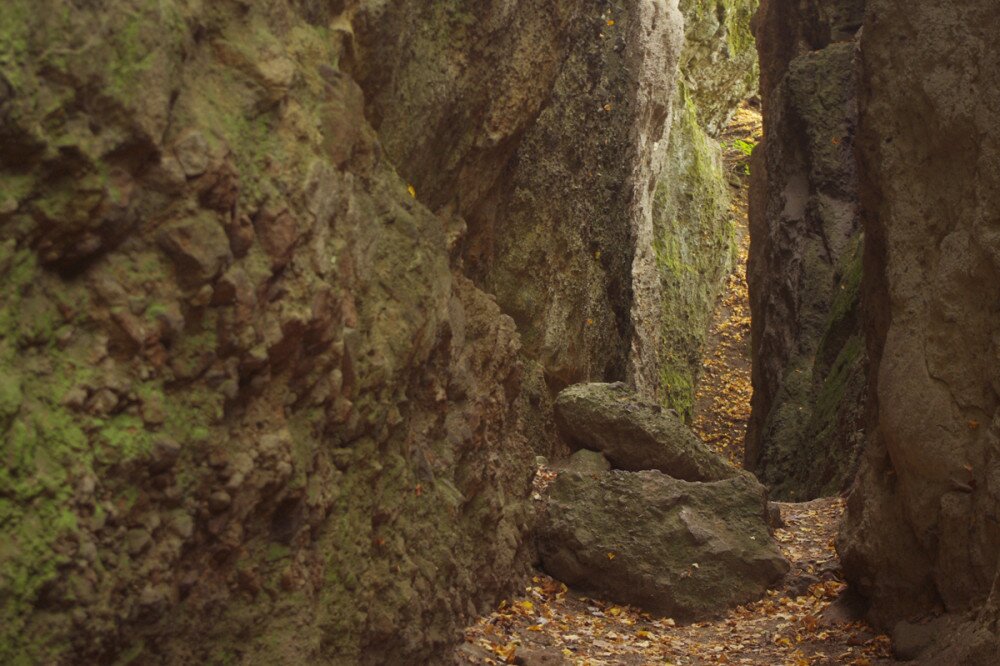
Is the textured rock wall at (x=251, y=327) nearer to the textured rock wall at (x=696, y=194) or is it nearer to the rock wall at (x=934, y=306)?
the rock wall at (x=934, y=306)

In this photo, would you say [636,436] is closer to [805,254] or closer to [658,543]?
[658,543]

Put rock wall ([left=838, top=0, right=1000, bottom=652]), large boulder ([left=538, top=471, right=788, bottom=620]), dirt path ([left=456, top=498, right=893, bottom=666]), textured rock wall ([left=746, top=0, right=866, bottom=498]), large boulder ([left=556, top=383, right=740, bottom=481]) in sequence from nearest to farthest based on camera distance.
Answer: rock wall ([left=838, top=0, right=1000, bottom=652]), dirt path ([left=456, top=498, right=893, bottom=666]), large boulder ([left=538, top=471, right=788, bottom=620]), large boulder ([left=556, top=383, right=740, bottom=481]), textured rock wall ([left=746, top=0, right=866, bottom=498])

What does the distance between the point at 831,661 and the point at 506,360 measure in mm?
3082

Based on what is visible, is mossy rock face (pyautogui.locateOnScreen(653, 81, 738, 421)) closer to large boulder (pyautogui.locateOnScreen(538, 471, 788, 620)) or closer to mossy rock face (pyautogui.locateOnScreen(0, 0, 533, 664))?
large boulder (pyautogui.locateOnScreen(538, 471, 788, 620))

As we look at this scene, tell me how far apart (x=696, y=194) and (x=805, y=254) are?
673cm

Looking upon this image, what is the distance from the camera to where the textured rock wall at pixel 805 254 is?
15.2 meters

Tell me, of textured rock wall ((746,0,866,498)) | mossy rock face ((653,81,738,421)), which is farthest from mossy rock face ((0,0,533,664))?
mossy rock face ((653,81,738,421))

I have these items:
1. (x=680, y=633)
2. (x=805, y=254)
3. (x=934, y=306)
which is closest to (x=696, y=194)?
(x=805, y=254)

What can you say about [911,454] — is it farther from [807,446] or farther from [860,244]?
[860,244]

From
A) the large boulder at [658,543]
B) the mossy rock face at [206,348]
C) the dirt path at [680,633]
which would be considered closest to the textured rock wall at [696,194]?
the large boulder at [658,543]

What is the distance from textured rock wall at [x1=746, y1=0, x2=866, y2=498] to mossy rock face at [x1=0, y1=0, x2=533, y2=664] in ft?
32.1

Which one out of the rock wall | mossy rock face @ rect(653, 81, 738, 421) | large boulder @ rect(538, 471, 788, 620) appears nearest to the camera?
the rock wall

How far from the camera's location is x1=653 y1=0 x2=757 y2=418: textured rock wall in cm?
2150

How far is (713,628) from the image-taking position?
27.4 feet
